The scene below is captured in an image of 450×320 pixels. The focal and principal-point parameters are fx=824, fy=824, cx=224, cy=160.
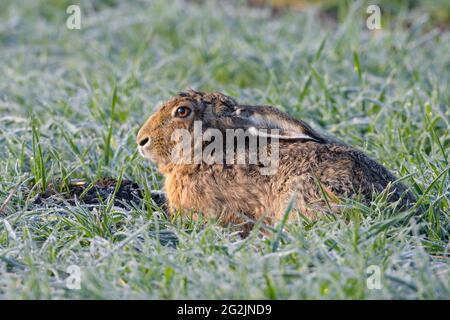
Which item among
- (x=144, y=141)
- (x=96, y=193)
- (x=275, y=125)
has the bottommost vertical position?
(x=96, y=193)

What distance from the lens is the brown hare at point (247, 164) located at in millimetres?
4703

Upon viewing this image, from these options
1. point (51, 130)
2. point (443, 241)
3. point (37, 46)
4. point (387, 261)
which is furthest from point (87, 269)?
point (37, 46)

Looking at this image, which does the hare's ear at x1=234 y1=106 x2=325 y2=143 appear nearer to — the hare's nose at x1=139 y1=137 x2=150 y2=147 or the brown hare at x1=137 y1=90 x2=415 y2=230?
the brown hare at x1=137 y1=90 x2=415 y2=230

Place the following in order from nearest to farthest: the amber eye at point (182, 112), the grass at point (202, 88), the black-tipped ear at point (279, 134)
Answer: the grass at point (202, 88) < the black-tipped ear at point (279, 134) < the amber eye at point (182, 112)

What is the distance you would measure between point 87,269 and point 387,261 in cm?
148

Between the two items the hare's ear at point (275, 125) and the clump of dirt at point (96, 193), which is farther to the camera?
the clump of dirt at point (96, 193)

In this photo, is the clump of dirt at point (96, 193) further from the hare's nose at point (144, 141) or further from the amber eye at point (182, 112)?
the amber eye at point (182, 112)

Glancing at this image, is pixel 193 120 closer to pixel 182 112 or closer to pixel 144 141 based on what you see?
pixel 182 112

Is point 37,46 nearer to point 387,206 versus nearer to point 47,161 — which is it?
point 47,161

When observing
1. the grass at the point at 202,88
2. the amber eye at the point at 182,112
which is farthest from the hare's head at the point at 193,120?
the grass at the point at 202,88

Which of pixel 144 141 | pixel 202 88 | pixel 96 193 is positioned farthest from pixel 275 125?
pixel 202 88

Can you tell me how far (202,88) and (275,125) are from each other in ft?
9.48

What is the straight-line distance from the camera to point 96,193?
17.6ft
